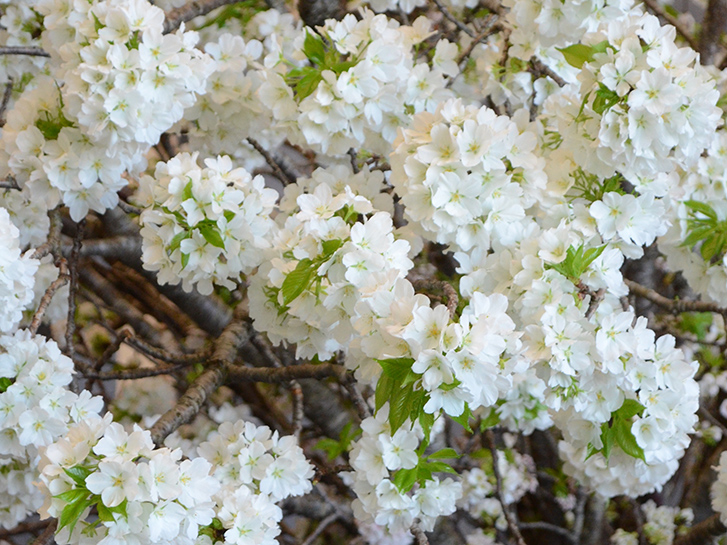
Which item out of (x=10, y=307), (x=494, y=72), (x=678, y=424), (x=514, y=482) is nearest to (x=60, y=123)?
(x=10, y=307)

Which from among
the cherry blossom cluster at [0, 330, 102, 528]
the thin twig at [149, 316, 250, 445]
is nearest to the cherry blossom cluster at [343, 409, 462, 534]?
the thin twig at [149, 316, 250, 445]

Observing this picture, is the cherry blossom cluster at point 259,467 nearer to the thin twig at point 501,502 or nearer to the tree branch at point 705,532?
the thin twig at point 501,502

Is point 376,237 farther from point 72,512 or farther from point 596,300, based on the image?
point 72,512

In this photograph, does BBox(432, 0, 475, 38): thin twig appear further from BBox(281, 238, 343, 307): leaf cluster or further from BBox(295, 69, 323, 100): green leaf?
BBox(281, 238, 343, 307): leaf cluster

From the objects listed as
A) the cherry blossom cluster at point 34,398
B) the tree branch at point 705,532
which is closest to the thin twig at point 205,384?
the cherry blossom cluster at point 34,398

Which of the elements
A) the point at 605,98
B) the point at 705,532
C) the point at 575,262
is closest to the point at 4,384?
A: the point at 575,262

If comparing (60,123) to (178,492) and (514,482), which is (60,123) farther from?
(514,482)
